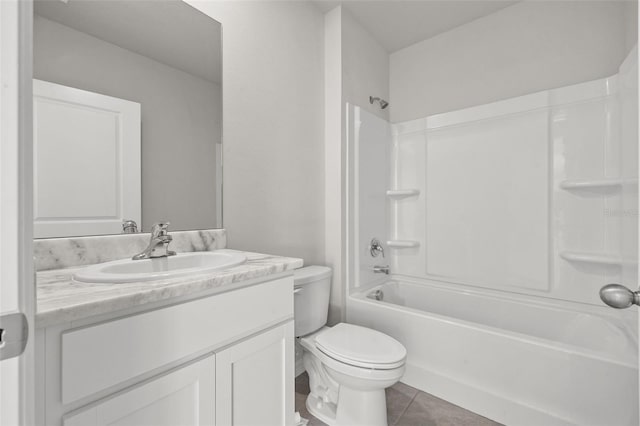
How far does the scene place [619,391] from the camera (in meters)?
1.21

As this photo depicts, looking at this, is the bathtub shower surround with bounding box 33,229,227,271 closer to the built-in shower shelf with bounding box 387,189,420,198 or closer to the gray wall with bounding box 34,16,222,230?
the gray wall with bounding box 34,16,222,230

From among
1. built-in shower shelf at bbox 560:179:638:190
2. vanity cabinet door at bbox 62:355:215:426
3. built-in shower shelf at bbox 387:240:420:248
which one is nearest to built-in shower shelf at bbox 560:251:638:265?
built-in shower shelf at bbox 560:179:638:190

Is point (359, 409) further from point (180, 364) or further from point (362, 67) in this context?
point (362, 67)

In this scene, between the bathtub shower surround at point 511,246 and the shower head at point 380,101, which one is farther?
the shower head at point 380,101

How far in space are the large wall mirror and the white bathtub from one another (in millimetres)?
1358

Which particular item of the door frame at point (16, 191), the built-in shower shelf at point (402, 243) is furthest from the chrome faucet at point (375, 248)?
the door frame at point (16, 191)

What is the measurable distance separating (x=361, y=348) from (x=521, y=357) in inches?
31.2

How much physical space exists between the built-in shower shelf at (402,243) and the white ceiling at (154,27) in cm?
180

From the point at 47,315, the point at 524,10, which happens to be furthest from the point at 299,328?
the point at 524,10

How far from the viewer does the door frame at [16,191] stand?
1.17ft

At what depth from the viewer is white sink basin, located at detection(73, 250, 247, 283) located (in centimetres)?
76

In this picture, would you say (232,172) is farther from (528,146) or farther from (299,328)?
(528,146)

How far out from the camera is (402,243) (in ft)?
8.10

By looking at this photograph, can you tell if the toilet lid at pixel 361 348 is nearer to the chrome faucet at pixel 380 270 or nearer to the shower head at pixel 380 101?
the chrome faucet at pixel 380 270
